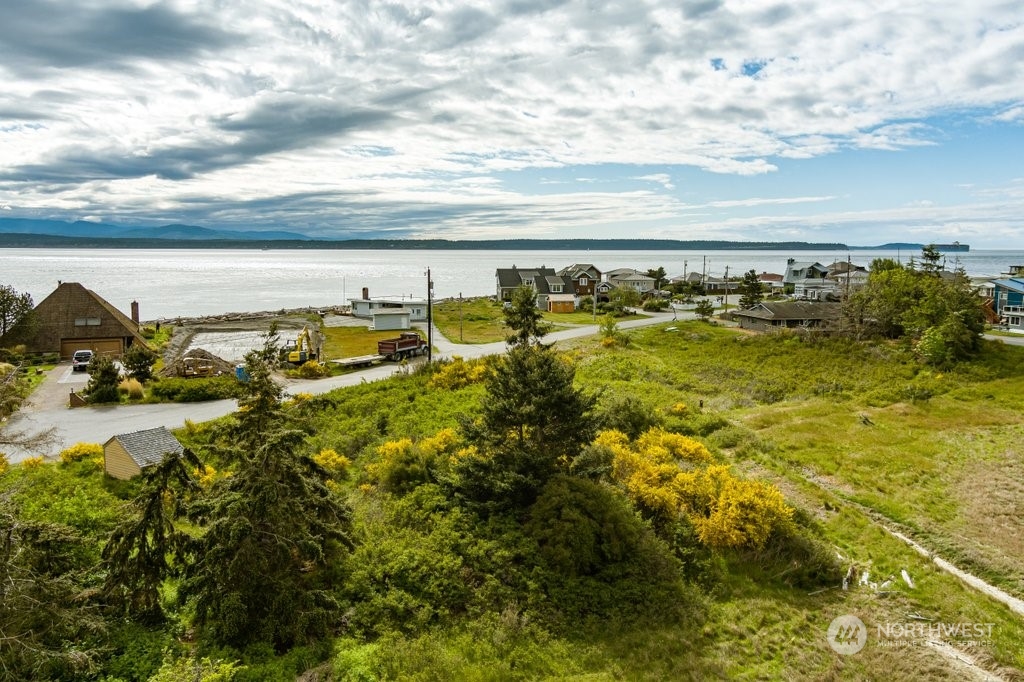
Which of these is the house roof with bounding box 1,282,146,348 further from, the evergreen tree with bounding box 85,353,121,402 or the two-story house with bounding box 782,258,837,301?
the two-story house with bounding box 782,258,837,301

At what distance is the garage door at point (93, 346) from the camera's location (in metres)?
42.9

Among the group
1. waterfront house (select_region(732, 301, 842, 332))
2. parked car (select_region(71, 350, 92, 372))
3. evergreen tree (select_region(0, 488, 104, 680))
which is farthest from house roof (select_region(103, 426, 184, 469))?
waterfront house (select_region(732, 301, 842, 332))

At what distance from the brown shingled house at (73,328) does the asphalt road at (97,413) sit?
4251 mm

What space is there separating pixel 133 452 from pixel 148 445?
25.9 inches

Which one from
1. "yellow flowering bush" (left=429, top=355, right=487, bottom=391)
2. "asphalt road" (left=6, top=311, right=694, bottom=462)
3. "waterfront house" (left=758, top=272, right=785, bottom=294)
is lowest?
"asphalt road" (left=6, top=311, right=694, bottom=462)

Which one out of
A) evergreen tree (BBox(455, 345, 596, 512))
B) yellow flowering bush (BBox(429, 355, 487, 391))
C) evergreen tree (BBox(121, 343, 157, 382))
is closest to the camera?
evergreen tree (BBox(455, 345, 596, 512))

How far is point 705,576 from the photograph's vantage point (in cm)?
1442

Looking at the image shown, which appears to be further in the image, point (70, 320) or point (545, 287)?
point (545, 287)

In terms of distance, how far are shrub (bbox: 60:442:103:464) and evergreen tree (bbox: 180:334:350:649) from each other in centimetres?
1362

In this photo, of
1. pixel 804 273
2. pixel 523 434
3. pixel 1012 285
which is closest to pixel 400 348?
pixel 523 434

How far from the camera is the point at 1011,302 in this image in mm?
53219

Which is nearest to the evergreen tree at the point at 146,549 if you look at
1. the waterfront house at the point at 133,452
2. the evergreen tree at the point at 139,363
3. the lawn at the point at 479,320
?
the waterfront house at the point at 133,452

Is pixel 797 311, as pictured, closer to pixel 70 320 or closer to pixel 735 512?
pixel 735 512

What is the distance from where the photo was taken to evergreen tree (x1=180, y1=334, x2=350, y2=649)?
10.6 m
